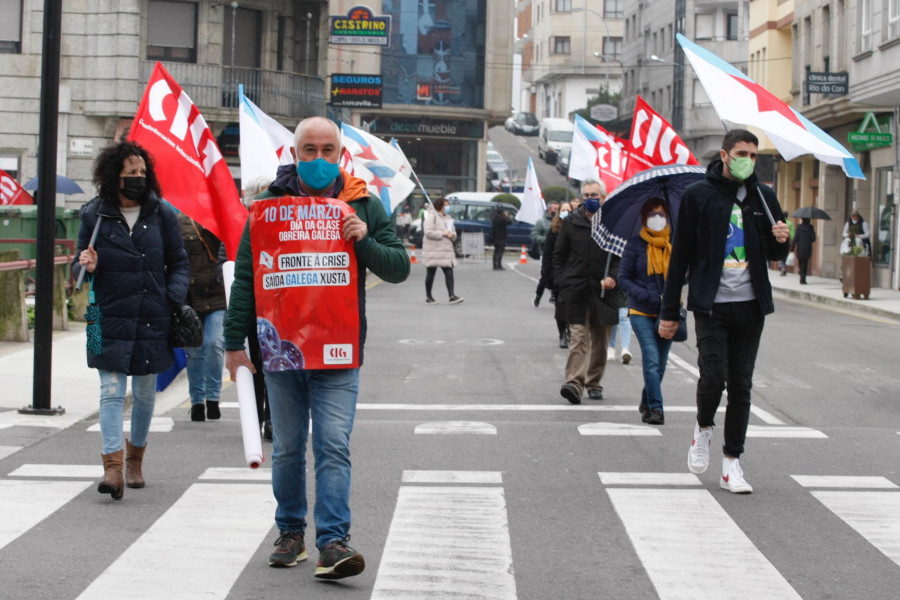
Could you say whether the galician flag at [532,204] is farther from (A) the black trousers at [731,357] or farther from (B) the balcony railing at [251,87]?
(A) the black trousers at [731,357]

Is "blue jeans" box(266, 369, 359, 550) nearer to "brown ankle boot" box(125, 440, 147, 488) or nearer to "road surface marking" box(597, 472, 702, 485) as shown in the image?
"brown ankle boot" box(125, 440, 147, 488)

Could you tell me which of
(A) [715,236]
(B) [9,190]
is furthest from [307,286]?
(B) [9,190]

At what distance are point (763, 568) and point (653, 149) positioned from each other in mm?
10579

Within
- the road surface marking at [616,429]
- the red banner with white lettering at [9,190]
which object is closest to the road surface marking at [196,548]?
the road surface marking at [616,429]

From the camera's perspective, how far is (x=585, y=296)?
37.7 feet

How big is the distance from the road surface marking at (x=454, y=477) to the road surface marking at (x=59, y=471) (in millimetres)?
1763

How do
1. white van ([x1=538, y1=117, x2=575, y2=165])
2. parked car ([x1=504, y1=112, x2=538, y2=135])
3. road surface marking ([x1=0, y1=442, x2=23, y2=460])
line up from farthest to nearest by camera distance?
1. parked car ([x1=504, y1=112, x2=538, y2=135])
2. white van ([x1=538, y1=117, x2=575, y2=165])
3. road surface marking ([x1=0, y1=442, x2=23, y2=460])

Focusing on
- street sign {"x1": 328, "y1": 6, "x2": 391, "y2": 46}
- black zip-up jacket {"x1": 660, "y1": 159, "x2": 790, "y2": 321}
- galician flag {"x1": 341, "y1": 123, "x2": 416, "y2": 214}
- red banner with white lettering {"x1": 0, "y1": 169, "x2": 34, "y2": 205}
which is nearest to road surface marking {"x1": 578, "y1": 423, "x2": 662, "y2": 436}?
black zip-up jacket {"x1": 660, "y1": 159, "x2": 790, "y2": 321}

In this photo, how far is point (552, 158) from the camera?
283 ft

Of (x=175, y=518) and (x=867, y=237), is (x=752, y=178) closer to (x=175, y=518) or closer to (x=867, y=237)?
(x=175, y=518)

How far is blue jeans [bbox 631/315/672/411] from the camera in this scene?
33.2 ft

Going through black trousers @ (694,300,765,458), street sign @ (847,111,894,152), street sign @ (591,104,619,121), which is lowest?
black trousers @ (694,300,765,458)

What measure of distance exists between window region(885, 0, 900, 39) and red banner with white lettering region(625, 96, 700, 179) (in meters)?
14.7

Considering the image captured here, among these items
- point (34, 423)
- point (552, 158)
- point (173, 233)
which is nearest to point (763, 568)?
point (173, 233)
